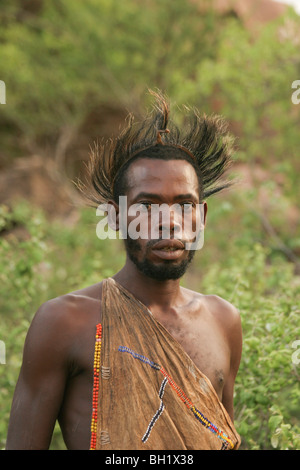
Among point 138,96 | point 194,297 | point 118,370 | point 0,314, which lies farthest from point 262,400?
point 138,96

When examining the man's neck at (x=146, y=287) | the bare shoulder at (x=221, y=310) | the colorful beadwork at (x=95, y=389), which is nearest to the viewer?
the colorful beadwork at (x=95, y=389)

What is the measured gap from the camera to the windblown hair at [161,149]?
7.32 ft

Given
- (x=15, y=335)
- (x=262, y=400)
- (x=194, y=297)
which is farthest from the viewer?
(x=15, y=335)

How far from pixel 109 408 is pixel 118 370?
124mm

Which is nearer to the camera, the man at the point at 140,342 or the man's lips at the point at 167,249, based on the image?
the man at the point at 140,342

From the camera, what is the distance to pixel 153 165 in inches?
83.3

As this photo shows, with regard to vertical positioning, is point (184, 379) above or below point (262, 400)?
above

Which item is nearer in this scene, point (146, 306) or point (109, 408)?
point (109, 408)

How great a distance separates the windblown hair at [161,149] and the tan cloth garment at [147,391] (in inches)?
19.0

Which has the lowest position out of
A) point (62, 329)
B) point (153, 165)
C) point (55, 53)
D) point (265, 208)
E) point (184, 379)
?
point (184, 379)

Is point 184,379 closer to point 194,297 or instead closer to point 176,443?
point 176,443

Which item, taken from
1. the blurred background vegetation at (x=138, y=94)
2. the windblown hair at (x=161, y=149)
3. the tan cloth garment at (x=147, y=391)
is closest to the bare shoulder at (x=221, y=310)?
the tan cloth garment at (x=147, y=391)

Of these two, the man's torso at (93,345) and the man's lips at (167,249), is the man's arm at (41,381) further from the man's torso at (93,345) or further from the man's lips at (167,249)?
the man's lips at (167,249)

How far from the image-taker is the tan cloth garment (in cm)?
187
